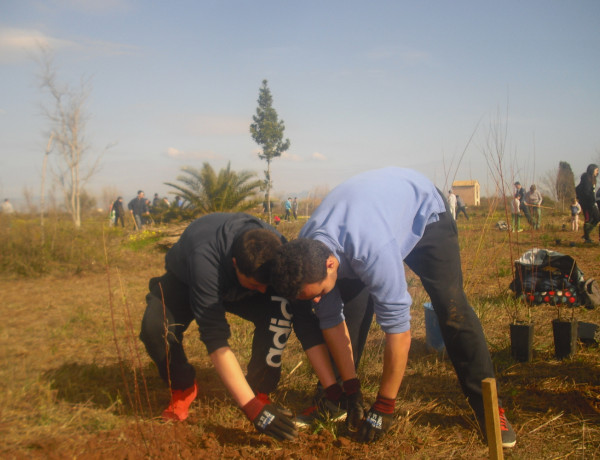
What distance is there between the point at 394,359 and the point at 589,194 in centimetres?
847

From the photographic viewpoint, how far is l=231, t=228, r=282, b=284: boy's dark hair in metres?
1.90

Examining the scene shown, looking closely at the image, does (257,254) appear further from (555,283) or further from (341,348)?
(555,283)

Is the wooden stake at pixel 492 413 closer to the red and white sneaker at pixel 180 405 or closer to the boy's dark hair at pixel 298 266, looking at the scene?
the boy's dark hair at pixel 298 266

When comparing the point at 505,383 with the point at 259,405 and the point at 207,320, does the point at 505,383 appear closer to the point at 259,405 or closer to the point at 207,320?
the point at 259,405

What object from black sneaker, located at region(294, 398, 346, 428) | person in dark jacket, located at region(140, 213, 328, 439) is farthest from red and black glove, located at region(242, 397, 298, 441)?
black sneaker, located at region(294, 398, 346, 428)

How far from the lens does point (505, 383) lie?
2.86 metres

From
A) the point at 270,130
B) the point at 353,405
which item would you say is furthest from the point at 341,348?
the point at 270,130

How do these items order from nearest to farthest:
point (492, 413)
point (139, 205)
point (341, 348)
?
point (492, 413) → point (341, 348) → point (139, 205)

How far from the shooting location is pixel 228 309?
2598mm

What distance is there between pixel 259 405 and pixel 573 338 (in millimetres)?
2248

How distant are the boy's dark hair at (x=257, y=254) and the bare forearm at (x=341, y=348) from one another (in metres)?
0.58

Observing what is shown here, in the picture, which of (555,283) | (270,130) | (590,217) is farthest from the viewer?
(270,130)

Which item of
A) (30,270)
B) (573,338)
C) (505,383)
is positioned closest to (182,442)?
(505,383)

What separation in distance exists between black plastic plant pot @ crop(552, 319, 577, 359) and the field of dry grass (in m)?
0.06
